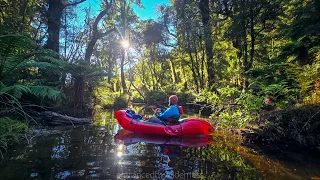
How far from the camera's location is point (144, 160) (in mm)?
4328

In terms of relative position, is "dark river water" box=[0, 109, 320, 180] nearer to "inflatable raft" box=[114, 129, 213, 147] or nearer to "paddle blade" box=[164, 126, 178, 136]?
"inflatable raft" box=[114, 129, 213, 147]

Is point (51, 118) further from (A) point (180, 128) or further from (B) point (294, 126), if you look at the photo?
(B) point (294, 126)

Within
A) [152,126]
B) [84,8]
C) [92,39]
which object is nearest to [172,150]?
[152,126]

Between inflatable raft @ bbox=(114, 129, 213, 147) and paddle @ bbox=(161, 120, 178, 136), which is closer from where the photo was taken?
inflatable raft @ bbox=(114, 129, 213, 147)

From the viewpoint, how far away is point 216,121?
313 inches

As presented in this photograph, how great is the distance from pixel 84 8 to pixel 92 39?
189 centimetres

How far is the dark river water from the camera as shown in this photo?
360cm

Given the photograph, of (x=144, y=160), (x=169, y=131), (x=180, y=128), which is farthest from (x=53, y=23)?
(x=144, y=160)

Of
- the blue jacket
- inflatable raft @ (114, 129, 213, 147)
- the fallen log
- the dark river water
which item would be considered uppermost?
the blue jacket

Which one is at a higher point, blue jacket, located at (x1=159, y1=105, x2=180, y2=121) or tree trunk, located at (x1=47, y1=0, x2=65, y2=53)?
tree trunk, located at (x1=47, y1=0, x2=65, y2=53)

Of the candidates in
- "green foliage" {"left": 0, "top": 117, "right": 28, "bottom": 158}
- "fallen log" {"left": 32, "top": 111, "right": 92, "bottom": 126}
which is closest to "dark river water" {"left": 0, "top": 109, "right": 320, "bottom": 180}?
"green foliage" {"left": 0, "top": 117, "right": 28, "bottom": 158}

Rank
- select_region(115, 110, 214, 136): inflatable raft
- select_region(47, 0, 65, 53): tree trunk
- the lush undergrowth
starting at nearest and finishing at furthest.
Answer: the lush undergrowth, select_region(115, 110, 214, 136): inflatable raft, select_region(47, 0, 65, 53): tree trunk

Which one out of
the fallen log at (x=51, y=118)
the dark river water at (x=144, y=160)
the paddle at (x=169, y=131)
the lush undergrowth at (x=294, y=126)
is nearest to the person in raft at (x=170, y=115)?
the paddle at (x=169, y=131)

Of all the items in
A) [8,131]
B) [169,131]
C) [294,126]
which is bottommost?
[169,131]
